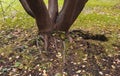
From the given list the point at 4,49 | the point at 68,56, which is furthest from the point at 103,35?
the point at 4,49

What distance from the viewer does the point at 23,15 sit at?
7.84m

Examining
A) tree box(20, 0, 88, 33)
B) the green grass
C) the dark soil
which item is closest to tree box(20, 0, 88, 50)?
tree box(20, 0, 88, 33)

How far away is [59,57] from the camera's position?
4.86m

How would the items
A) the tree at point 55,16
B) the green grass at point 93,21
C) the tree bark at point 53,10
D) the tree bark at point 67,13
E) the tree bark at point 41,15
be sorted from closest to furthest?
the tree bark at point 41,15
the tree at point 55,16
the tree bark at point 67,13
the tree bark at point 53,10
the green grass at point 93,21

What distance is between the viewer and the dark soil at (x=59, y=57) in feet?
15.3

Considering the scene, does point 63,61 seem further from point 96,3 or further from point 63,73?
point 96,3

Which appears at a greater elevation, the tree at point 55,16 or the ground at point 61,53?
the tree at point 55,16

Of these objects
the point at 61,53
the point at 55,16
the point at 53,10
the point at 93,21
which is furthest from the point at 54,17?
the point at 93,21

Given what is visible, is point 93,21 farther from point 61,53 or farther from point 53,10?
point 61,53

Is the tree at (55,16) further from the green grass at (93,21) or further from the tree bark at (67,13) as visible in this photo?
the green grass at (93,21)

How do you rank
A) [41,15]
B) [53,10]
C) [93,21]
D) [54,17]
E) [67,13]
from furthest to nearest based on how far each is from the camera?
[93,21]
[53,10]
[54,17]
[67,13]
[41,15]

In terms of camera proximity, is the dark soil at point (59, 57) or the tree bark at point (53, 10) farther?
the tree bark at point (53, 10)

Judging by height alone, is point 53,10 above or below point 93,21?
above

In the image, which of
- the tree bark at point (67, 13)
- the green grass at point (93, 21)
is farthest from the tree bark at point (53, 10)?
the green grass at point (93, 21)
